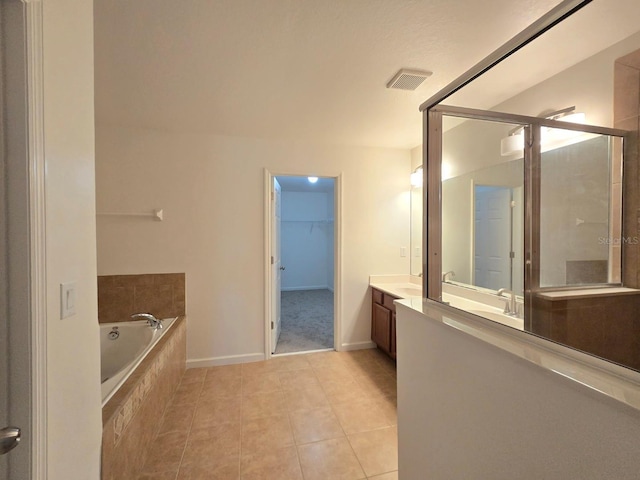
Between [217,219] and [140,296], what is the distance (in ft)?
3.39

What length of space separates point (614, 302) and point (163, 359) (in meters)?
Answer: 2.82

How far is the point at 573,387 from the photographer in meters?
Answer: 0.62

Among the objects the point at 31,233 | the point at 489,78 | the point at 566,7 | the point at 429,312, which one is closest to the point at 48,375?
the point at 31,233

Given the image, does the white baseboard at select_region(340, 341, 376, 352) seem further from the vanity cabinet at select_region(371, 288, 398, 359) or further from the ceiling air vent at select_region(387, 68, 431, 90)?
the ceiling air vent at select_region(387, 68, 431, 90)

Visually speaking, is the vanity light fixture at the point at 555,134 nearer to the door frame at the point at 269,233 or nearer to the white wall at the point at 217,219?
the white wall at the point at 217,219

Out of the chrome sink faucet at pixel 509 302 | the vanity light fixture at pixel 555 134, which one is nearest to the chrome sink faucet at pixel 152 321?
the chrome sink faucet at pixel 509 302

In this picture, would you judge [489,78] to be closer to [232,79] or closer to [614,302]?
[614,302]

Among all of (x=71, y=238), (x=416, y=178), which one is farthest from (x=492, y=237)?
(x=71, y=238)

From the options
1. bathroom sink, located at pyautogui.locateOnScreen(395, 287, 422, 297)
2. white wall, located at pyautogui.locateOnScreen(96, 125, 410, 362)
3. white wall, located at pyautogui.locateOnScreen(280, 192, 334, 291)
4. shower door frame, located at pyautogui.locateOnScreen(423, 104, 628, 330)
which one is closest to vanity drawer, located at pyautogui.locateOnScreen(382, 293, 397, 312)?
bathroom sink, located at pyautogui.locateOnScreen(395, 287, 422, 297)

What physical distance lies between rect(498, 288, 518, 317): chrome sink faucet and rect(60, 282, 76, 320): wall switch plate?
2006 mm

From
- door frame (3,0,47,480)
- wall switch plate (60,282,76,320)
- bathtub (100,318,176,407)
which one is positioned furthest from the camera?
bathtub (100,318,176,407)

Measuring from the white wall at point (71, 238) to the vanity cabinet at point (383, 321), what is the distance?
90.1 inches

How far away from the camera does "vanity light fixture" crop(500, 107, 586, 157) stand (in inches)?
60.7

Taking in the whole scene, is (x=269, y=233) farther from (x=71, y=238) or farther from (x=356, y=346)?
(x=71, y=238)
